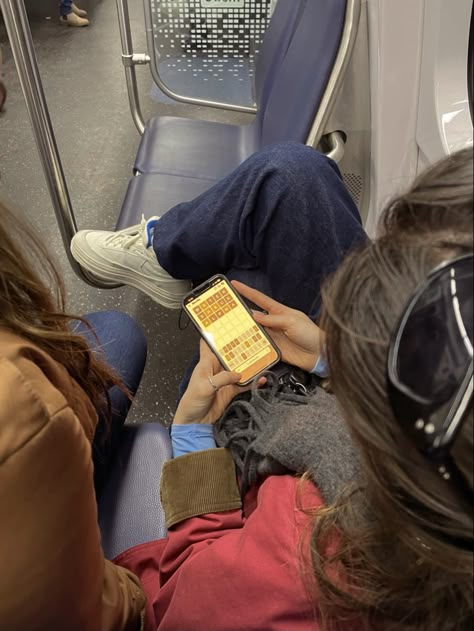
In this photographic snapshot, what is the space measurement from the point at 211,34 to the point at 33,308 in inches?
37.7

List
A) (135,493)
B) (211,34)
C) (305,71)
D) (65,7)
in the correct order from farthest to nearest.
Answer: (65,7), (211,34), (305,71), (135,493)

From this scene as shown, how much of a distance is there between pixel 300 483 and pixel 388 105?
77 cm

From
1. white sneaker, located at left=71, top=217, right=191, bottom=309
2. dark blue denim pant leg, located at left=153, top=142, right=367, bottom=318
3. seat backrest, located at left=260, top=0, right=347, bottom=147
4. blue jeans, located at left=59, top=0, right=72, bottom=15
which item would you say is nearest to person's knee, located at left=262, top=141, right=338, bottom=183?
dark blue denim pant leg, located at left=153, top=142, right=367, bottom=318

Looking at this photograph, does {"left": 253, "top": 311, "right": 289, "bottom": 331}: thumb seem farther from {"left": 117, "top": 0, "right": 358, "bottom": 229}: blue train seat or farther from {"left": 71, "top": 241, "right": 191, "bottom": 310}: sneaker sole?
{"left": 117, "top": 0, "right": 358, "bottom": 229}: blue train seat

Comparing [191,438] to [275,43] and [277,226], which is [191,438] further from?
[275,43]

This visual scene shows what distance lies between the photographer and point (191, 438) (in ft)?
2.21

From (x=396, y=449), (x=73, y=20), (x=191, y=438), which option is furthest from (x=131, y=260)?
(x=73, y=20)

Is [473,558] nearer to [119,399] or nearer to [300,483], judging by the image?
[300,483]

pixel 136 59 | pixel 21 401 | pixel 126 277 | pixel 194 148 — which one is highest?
pixel 21 401

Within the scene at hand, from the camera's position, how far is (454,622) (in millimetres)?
301

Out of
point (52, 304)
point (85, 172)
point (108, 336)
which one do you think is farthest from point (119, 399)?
point (85, 172)

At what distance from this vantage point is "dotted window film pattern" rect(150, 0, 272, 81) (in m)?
1.13

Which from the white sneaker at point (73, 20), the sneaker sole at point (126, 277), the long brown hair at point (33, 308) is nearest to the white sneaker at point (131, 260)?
the sneaker sole at point (126, 277)

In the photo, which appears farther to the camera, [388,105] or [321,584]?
[388,105]
